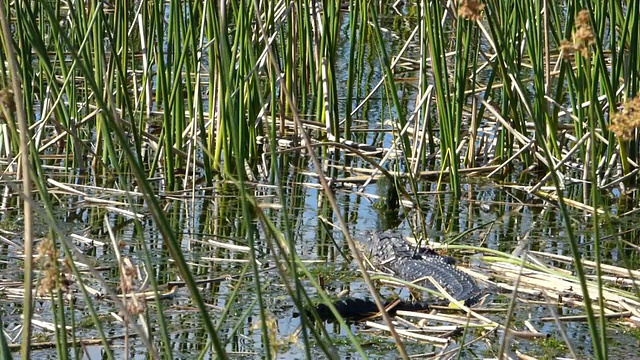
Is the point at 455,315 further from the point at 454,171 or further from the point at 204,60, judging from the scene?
the point at 204,60

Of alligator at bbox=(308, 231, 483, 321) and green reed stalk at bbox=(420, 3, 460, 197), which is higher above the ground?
green reed stalk at bbox=(420, 3, 460, 197)

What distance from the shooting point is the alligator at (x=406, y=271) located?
3633 mm

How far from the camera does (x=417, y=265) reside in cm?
422

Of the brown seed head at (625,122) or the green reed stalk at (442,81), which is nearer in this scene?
the brown seed head at (625,122)

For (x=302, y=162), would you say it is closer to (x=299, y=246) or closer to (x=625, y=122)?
(x=299, y=246)

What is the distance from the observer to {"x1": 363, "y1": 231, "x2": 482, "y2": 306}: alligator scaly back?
3.87 metres

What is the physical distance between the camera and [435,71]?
464 cm

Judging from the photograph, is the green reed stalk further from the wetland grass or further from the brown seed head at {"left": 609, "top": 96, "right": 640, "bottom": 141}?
the brown seed head at {"left": 609, "top": 96, "right": 640, "bottom": 141}

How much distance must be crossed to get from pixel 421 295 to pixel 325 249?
53cm

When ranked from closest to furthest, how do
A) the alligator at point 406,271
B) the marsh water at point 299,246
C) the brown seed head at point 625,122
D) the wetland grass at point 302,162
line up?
the brown seed head at point 625,122 → the marsh water at point 299,246 → the alligator at point 406,271 → the wetland grass at point 302,162

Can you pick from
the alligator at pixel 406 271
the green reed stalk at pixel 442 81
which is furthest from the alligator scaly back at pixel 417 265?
the green reed stalk at pixel 442 81

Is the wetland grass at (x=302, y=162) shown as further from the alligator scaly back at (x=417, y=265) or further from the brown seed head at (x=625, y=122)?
the brown seed head at (x=625, y=122)

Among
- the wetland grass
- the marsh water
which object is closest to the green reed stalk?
the wetland grass

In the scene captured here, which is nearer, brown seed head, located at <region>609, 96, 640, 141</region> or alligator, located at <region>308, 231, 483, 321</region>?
brown seed head, located at <region>609, 96, 640, 141</region>
